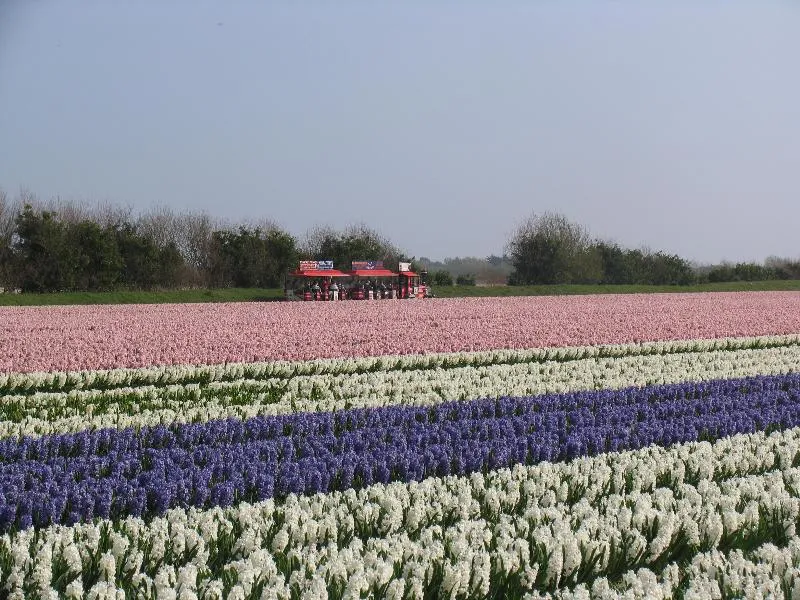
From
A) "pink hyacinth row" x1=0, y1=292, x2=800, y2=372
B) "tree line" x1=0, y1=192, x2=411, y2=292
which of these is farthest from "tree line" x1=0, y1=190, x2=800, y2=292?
"pink hyacinth row" x1=0, y1=292, x2=800, y2=372

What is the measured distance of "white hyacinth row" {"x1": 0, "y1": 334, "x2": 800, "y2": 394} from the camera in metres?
12.1

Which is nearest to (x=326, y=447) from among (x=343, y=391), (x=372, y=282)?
(x=343, y=391)

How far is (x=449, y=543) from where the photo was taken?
16.6ft

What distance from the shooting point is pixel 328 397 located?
35.2 feet

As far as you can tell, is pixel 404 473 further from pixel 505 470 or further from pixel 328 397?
pixel 328 397

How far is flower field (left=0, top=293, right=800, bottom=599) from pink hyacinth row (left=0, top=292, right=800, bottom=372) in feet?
0.93

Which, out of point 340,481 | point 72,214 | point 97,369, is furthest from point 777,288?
point 340,481

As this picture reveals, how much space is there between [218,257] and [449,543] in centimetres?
4982

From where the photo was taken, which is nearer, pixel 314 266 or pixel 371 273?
pixel 314 266

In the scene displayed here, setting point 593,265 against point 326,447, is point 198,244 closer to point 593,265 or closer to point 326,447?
point 593,265

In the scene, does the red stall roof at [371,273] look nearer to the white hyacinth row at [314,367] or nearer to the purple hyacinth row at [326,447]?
the white hyacinth row at [314,367]

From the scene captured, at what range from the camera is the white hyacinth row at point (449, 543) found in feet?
14.6

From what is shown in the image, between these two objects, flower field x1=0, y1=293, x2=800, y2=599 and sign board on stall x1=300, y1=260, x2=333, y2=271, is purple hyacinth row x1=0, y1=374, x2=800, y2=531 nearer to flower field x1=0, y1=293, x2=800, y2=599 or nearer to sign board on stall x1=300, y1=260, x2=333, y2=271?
flower field x1=0, y1=293, x2=800, y2=599

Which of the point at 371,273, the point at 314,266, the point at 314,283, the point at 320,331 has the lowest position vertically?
the point at 320,331
